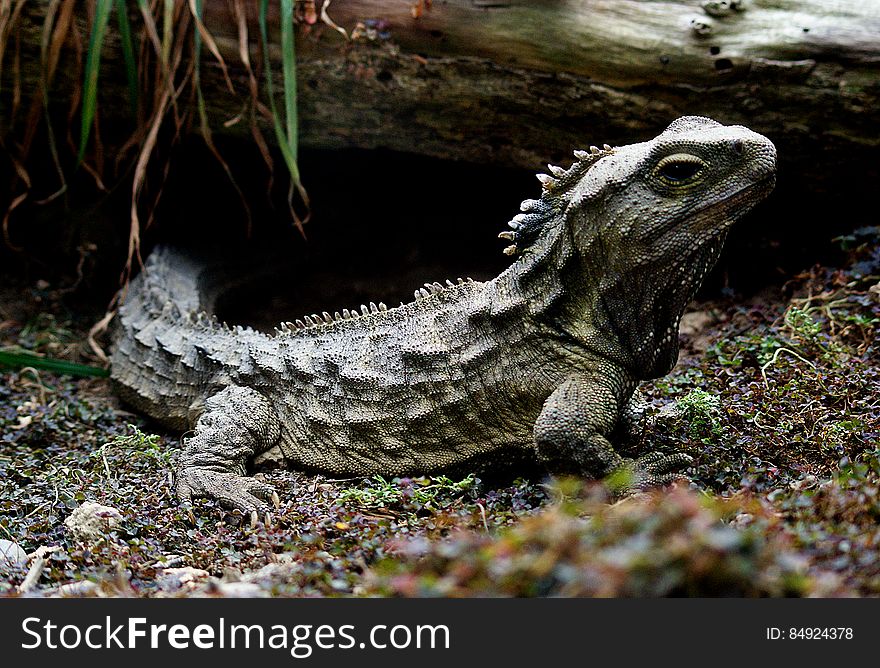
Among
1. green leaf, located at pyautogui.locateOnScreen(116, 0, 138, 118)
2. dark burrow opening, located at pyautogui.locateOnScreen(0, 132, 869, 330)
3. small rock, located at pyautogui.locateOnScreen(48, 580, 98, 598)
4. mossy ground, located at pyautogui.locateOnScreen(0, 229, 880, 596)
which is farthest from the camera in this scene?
dark burrow opening, located at pyautogui.locateOnScreen(0, 132, 869, 330)

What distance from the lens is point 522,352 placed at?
426 cm

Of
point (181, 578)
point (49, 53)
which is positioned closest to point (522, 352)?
point (181, 578)

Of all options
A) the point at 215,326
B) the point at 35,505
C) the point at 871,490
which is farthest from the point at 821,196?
the point at 35,505

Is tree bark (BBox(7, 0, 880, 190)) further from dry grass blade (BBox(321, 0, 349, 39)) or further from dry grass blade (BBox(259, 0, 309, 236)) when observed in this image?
dry grass blade (BBox(259, 0, 309, 236))

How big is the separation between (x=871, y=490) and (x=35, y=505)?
3656mm

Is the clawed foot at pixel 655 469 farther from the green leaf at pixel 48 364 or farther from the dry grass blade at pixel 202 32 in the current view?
the green leaf at pixel 48 364

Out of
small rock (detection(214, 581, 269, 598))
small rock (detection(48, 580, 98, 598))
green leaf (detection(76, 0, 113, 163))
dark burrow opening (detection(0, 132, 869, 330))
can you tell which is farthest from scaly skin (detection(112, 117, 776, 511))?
dark burrow opening (detection(0, 132, 869, 330))

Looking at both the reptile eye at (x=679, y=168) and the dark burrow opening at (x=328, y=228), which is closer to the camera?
the reptile eye at (x=679, y=168)

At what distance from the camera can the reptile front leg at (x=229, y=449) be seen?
4.38 meters

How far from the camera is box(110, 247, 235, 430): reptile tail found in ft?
17.4

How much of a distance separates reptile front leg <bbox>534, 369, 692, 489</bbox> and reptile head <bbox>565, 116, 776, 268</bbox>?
2.02 feet

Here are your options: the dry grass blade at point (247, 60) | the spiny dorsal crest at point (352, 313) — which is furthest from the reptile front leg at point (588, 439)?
the dry grass blade at point (247, 60)

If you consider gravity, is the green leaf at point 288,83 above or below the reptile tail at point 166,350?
Result: above
